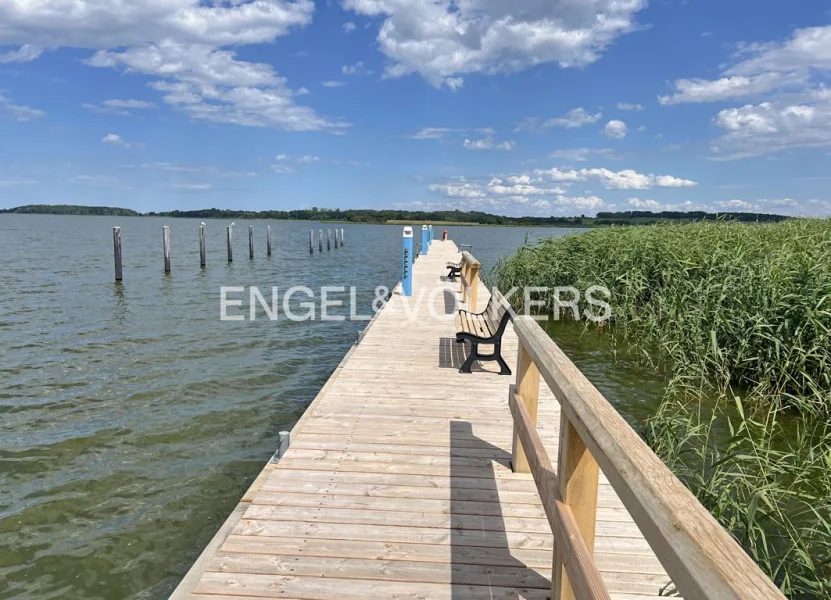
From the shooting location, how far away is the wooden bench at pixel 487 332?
611cm

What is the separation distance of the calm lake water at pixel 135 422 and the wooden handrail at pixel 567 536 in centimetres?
262

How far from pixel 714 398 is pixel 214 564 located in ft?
21.1

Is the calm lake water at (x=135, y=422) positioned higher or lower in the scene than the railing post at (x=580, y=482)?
lower

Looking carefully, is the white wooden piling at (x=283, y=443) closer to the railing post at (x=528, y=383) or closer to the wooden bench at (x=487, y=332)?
the railing post at (x=528, y=383)

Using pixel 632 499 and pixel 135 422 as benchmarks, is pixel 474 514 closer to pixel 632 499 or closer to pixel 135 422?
pixel 632 499

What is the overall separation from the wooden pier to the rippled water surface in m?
1.16

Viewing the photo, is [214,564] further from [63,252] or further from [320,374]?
[63,252]

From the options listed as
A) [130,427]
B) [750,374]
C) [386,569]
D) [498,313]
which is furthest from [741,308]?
[130,427]

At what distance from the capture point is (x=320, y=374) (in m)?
8.62

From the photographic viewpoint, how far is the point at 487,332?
672cm

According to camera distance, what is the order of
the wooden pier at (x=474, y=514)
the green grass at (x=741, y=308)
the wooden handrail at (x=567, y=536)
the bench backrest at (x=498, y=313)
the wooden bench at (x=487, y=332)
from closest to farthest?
→ the wooden pier at (x=474, y=514)
the wooden handrail at (x=567, y=536)
the bench backrest at (x=498, y=313)
the green grass at (x=741, y=308)
the wooden bench at (x=487, y=332)

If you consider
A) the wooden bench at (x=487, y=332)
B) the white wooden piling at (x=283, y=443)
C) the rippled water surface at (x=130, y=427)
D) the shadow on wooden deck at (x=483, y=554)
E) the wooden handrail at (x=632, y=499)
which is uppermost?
the wooden handrail at (x=632, y=499)

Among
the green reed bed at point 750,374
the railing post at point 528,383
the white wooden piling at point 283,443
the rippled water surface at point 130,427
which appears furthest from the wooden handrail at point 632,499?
the rippled water surface at point 130,427

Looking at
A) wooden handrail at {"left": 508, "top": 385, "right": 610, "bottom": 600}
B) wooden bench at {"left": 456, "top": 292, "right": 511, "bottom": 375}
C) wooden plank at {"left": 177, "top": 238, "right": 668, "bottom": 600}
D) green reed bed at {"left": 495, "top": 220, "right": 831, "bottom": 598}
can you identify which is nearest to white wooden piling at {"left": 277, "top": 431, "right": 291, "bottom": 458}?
wooden plank at {"left": 177, "top": 238, "right": 668, "bottom": 600}
